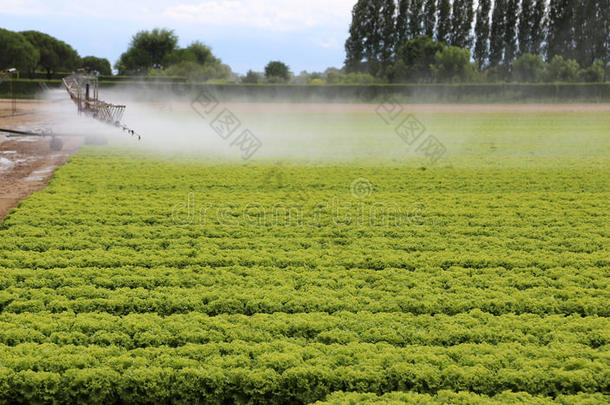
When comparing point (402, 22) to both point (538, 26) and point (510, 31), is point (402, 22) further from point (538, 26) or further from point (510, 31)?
point (538, 26)

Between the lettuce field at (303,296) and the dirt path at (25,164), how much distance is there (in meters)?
1.27

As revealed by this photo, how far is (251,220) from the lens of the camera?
11.9m

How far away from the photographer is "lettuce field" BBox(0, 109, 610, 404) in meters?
5.86

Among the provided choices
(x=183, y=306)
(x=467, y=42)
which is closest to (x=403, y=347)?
(x=183, y=306)

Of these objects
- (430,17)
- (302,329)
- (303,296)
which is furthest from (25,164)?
(430,17)

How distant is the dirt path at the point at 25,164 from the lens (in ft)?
48.4

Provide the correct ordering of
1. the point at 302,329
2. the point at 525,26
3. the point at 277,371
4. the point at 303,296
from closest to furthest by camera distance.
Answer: the point at 277,371 → the point at 302,329 → the point at 303,296 → the point at 525,26

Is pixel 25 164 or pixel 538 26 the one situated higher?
pixel 538 26

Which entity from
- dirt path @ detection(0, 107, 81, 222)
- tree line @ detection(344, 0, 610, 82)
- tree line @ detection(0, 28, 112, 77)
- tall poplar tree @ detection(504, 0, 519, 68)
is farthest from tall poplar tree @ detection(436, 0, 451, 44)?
dirt path @ detection(0, 107, 81, 222)

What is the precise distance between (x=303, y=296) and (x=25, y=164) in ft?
51.2

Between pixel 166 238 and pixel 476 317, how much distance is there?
20.1ft

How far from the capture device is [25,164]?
63.7 ft

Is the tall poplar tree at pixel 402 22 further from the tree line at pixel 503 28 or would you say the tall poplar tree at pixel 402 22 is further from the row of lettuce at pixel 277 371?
the row of lettuce at pixel 277 371

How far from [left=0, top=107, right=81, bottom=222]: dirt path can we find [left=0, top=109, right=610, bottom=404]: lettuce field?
1.27 m
